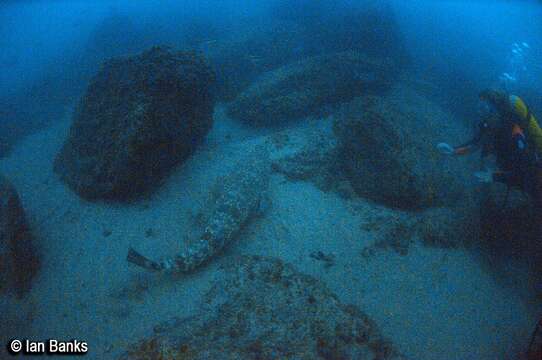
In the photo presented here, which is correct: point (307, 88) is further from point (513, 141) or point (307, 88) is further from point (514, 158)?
point (514, 158)

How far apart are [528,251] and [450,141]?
14.2ft

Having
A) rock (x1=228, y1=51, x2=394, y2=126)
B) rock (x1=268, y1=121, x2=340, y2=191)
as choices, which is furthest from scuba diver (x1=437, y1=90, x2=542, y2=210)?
rock (x1=228, y1=51, x2=394, y2=126)

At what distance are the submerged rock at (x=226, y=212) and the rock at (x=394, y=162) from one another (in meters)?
2.18

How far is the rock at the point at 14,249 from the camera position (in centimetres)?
525

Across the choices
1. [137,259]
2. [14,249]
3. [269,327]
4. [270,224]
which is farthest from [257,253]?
[14,249]

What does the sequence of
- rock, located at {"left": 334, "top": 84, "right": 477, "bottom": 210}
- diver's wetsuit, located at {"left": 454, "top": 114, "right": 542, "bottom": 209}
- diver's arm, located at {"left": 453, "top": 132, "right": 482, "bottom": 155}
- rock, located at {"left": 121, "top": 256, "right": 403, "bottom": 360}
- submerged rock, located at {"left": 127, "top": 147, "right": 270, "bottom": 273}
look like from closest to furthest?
rock, located at {"left": 121, "top": 256, "right": 403, "bottom": 360}
submerged rock, located at {"left": 127, "top": 147, "right": 270, "bottom": 273}
diver's wetsuit, located at {"left": 454, "top": 114, "right": 542, "bottom": 209}
rock, located at {"left": 334, "top": 84, "right": 477, "bottom": 210}
diver's arm, located at {"left": 453, "top": 132, "right": 482, "bottom": 155}

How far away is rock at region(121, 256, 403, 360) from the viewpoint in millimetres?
3346

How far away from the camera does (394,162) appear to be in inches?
261

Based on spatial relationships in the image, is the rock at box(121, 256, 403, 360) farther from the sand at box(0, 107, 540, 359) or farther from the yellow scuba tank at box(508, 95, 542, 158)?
the yellow scuba tank at box(508, 95, 542, 158)

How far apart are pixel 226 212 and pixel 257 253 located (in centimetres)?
98

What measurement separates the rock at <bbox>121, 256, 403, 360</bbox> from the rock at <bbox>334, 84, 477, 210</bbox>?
3098 mm

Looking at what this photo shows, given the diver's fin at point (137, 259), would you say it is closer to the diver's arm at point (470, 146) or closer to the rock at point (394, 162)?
the rock at point (394, 162)

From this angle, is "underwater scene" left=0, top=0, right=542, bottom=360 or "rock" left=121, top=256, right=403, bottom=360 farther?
"underwater scene" left=0, top=0, right=542, bottom=360

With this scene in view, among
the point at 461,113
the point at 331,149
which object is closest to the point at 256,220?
the point at 331,149
